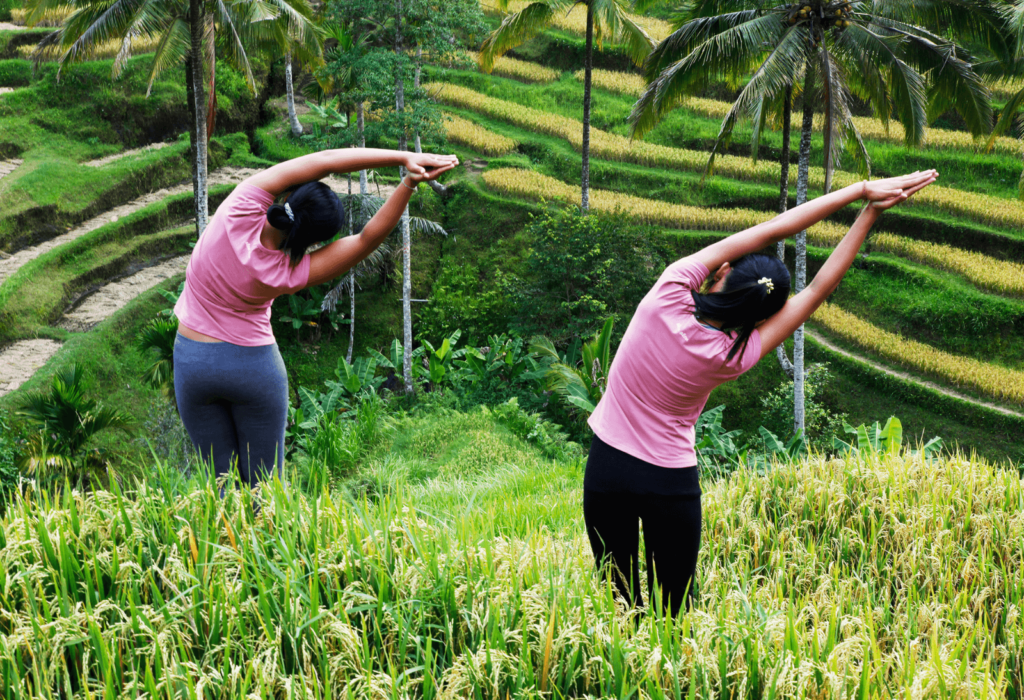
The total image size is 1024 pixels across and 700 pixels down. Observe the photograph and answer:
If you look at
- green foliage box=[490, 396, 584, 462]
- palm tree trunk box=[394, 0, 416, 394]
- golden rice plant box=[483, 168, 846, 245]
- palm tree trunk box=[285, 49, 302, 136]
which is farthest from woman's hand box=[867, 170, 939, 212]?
palm tree trunk box=[285, 49, 302, 136]

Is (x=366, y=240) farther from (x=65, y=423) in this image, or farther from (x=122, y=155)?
(x=122, y=155)

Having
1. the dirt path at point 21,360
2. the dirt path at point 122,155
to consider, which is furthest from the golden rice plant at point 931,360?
the dirt path at point 122,155

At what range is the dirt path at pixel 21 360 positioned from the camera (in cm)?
1145

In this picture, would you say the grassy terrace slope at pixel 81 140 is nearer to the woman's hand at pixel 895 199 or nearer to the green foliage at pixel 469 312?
the green foliage at pixel 469 312

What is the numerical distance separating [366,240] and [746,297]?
127 centimetres

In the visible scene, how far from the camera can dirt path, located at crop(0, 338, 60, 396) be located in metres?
11.5

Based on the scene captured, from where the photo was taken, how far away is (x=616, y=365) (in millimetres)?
2459

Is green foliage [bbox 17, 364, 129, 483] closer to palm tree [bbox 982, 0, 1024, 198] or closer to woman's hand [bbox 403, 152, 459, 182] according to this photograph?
woman's hand [bbox 403, 152, 459, 182]

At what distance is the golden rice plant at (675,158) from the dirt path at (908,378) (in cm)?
493

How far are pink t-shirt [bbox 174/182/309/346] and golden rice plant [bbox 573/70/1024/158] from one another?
1865 centimetres

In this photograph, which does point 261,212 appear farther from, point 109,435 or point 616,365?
point 109,435

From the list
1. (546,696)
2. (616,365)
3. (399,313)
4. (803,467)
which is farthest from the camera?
(399,313)

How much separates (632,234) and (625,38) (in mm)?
4406

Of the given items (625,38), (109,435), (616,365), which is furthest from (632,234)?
(616,365)
